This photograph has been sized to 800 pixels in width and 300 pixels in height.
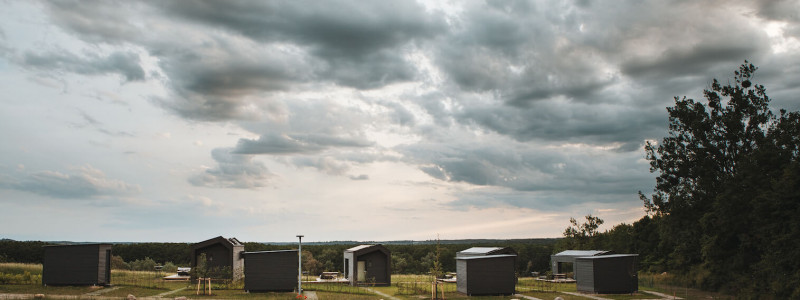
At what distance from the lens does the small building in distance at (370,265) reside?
42562mm

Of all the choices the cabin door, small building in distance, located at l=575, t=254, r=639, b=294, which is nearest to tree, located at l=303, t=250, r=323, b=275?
the cabin door

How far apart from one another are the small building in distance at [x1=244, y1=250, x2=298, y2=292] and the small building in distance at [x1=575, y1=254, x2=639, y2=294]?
19964mm

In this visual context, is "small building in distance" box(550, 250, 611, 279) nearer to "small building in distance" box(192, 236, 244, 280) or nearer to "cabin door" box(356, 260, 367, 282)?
"cabin door" box(356, 260, 367, 282)

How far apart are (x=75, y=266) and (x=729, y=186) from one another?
42.9m

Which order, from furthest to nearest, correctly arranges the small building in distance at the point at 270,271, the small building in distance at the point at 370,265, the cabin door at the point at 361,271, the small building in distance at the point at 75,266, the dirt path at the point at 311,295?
the cabin door at the point at 361,271 < the small building in distance at the point at 370,265 < the small building in distance at the point at 75,266 < the small building in distance at the point at 270,271 < the dirt path at the point at 311,295

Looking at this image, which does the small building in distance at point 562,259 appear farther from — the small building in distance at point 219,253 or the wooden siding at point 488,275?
the small building in distance at point 219,253

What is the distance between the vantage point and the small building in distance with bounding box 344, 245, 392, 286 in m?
42.6

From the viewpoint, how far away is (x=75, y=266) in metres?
34.9

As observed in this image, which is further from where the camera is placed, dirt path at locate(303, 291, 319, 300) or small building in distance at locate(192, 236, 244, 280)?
small building in distance at locate(192, 236, 244, 280)

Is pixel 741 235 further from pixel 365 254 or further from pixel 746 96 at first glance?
pixel 365 254

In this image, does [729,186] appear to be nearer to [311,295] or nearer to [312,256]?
[311,295]

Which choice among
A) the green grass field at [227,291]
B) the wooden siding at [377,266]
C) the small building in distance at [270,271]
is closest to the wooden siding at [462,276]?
the green grass field at [227,291]

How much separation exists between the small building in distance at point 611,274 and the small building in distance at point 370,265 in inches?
590

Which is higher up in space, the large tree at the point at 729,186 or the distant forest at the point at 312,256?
the large tree at the point at 729,186
